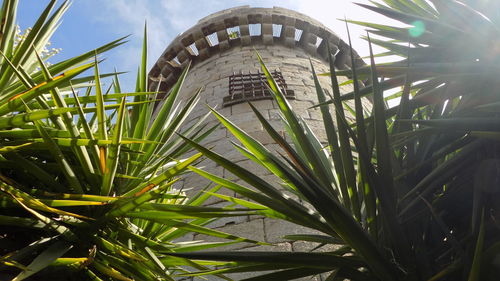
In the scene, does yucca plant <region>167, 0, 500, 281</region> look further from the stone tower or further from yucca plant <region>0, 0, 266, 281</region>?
Answer: the stone tower

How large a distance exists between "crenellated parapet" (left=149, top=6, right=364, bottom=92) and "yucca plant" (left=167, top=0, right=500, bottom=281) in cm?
553

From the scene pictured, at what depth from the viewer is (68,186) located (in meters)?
1.45

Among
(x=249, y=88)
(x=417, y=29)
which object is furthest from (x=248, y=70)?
(x=417, y=29)

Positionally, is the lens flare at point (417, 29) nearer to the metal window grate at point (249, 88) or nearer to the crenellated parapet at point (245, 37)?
the metal window grate at point (249, 88)

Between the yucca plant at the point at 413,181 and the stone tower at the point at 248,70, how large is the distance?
958 millimetres

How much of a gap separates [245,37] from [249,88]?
2.67 m

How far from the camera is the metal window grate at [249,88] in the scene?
14.1 ft

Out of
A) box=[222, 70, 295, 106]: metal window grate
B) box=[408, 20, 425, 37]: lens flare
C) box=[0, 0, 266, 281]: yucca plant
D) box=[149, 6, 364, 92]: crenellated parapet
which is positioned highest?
box=[149, 6, 364, 92]: crenellated parapet

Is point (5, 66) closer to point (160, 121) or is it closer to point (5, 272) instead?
point (160, 121)

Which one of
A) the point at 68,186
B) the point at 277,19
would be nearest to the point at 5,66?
the point at 68,186

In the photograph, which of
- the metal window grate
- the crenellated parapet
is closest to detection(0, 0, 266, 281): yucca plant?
the metal window grate

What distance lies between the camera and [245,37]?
22.8ft

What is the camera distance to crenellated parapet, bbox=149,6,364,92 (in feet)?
23.1

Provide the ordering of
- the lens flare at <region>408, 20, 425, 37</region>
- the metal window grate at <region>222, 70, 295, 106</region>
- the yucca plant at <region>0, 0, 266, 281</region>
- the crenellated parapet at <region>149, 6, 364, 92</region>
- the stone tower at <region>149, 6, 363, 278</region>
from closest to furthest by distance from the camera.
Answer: the yucca plant at <region>0, 0, 266, 281</region> → the lens flare at <region>408, 20, 425, 37</region> → the stone tower at <region>149, 6, 363, 278</region> → the metal window grate at <region>222, 70, 295, 106</region> → the crenellated parapet at <region>149, 6, 364, 92</region>
